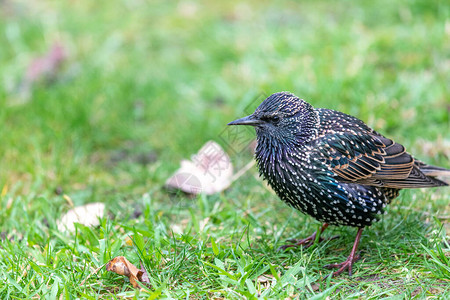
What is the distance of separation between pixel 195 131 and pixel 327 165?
2.27 metres

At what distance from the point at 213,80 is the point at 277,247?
3.26m

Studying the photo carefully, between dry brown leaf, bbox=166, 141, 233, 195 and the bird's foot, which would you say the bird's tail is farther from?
dry brown leaf, bbox=166, 141, 233, 195

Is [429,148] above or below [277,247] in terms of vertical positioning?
above

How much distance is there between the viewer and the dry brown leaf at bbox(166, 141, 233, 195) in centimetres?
471

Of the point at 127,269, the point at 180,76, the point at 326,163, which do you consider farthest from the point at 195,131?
the point at 127,269

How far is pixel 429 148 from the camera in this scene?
203 inches

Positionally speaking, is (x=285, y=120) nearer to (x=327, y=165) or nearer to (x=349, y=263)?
(x=327, y=165)

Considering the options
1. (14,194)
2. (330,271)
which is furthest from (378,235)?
(14,194)

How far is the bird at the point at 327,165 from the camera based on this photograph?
11.9 ft

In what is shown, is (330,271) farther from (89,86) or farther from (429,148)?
(89,86)

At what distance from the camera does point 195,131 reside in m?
5.74

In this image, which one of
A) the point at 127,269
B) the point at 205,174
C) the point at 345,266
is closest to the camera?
the point at 127,269

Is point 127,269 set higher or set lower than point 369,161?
lower

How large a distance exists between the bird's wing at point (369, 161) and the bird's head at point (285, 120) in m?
0.12
